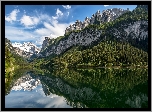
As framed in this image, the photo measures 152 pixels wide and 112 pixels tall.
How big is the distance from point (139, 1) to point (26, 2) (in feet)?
10.7

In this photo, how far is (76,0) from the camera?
6965mm

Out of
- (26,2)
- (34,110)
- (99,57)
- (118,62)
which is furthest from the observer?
(99,57)

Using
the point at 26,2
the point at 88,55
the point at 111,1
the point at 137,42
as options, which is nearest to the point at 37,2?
the point at 26,2

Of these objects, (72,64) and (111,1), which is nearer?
(111,1)

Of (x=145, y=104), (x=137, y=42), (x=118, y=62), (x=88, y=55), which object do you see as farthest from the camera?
(x=137, y=42)

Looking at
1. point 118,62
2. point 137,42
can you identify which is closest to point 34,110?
point 118,62

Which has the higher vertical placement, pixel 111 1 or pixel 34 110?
pixel 111 1

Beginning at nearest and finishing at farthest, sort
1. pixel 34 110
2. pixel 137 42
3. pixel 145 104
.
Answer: pixel 34 110, pixel 145 104, pixel 137 42

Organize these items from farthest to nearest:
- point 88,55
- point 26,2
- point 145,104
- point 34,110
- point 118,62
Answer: point 88,55 → point 118,62 → point 145,104 → point 26,2 → point 34,110

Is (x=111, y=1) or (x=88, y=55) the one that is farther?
(x=88, y=55)

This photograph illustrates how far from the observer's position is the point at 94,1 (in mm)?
6910

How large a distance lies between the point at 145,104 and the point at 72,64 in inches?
5563

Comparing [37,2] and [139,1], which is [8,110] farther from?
[139,1]
